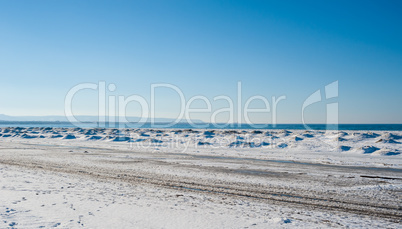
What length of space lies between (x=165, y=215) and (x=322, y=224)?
3.66 meters

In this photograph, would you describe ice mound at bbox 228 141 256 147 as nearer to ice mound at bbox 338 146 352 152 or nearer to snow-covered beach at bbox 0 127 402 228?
ice mound at bbox 338 146 352 152

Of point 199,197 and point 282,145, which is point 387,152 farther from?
point 199,197

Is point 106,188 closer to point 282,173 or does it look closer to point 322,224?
point 322,224

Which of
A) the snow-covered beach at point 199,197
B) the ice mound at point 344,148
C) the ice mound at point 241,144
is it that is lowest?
the ice mound at point 241,144

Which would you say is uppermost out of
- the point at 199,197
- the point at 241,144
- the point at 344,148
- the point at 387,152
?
the point at 199,197

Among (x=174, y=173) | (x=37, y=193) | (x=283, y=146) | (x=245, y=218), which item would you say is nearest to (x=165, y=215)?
(x=245, y=218)

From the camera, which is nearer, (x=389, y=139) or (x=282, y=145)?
(x=389, y=139)

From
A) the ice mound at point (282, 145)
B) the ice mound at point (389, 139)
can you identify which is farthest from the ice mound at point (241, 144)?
the ice mound at point (389, 139)

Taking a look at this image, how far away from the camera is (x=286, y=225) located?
6859 mm

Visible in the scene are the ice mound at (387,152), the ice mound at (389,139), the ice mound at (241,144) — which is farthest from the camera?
the ice mound at (241,144)

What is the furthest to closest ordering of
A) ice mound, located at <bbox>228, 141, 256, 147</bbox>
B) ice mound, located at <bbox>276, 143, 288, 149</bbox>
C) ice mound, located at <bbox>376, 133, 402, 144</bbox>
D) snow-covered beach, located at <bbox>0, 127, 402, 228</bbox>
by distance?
1. ice mound, located at <bbox>228, 141, 256, 147</bbox>
2. ice mound, located at <bbox>276, 143, 288, 149</bbox>
3. ice mound, located at <bbox>376, 133, 402, 144</bbox>
4. snow-covered beach, located at <bbox>0, 127, 402, 228</bbox>

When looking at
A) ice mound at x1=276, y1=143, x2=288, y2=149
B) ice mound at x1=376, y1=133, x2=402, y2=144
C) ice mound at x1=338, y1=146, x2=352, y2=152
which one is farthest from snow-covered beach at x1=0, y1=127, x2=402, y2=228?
ice mound at x1=376, y1=133, x2=402, y2=144

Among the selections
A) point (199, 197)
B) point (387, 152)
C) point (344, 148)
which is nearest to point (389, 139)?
point (344, 148)

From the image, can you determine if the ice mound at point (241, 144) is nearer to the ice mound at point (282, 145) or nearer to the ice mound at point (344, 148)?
the ice mound at point (282, 145)
